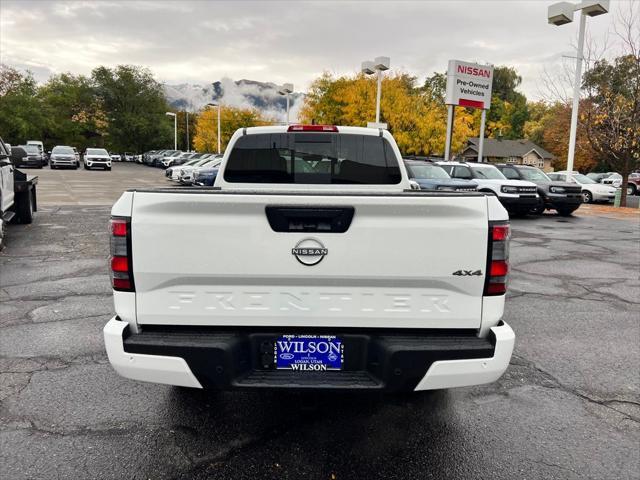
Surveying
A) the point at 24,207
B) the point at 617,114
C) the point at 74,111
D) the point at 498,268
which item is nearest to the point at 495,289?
the point at 498,268

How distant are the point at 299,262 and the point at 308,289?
0.52ft

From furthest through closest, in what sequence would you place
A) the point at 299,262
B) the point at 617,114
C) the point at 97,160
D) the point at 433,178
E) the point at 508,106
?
the point at 508,106
the point at 97,160
the point at 617,114
the point at 433,178
the point at 299,262

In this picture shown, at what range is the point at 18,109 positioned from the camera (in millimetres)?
67750

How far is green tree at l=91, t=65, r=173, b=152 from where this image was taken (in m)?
80.8

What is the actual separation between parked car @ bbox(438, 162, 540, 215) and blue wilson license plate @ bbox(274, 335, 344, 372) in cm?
1443

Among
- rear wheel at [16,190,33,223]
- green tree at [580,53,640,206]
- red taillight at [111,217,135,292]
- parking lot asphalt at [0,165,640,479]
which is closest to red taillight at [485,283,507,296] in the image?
parking lot asphalt at [0,165,640,479]

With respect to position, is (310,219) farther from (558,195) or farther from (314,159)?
(558,195)

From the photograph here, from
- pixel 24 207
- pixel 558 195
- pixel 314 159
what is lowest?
pixel 24 207

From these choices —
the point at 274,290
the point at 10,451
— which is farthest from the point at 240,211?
the point at 10,451

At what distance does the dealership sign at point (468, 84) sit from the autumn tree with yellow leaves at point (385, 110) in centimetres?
923

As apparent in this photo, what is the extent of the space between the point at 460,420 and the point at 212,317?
6.07 feet

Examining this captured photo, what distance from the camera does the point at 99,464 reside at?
2816mm

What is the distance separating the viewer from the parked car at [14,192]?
9.59 meters

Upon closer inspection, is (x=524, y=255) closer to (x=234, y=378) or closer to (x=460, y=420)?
(x=460, y=420)
